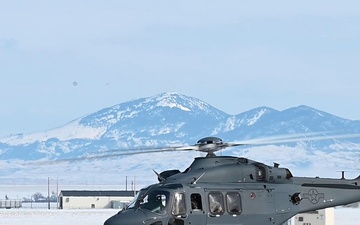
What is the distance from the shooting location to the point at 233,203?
87.8 feet

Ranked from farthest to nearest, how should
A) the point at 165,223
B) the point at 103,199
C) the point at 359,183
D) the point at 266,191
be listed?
the point at 103,199 < the point at 359,183 < the point at 266,191 < the point at 165,223

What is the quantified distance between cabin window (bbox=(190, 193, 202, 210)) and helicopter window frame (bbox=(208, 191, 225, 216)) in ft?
1.03

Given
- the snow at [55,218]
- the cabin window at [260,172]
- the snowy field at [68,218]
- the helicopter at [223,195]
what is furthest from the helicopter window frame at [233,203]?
the snow at [55,218]

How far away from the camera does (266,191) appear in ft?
90.1

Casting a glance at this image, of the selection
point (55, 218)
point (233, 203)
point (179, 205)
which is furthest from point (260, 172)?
point (55, 218)

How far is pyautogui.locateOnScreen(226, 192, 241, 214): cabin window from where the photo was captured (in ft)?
87.5

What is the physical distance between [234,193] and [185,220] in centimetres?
173

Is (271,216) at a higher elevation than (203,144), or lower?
lower

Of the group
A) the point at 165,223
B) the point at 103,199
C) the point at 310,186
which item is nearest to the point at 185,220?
the point at 165,223

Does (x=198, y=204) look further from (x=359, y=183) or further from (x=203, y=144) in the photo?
(x=359, y=183)

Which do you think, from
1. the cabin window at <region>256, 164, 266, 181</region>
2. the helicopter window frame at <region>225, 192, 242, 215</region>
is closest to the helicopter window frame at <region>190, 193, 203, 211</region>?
the helicopter window frame at <region>225, 192, 242, 215</region>

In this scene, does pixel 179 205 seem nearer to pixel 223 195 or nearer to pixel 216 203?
pixel 216 203

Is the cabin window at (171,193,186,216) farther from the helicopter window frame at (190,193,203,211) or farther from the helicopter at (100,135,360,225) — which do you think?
the helicopter window frame at (190,193,203,211)

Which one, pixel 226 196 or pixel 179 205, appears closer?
pixel 179 205
